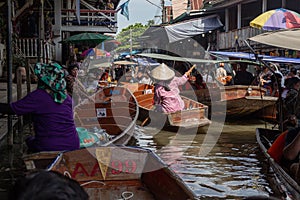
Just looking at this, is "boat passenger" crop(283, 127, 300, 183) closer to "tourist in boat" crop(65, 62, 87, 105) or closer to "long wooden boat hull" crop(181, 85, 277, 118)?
"tourist in boat" crop(65, 62, 87, 105)

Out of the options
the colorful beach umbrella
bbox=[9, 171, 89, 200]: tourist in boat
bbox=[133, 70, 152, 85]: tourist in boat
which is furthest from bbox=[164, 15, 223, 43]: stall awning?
bbox=[9, 171, 89, 200]: tourist in boat

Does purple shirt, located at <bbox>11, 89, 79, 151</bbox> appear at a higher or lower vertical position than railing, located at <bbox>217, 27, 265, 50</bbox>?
lower

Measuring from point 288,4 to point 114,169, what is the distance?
50.0 feet

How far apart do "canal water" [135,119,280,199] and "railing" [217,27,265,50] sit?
267 inches

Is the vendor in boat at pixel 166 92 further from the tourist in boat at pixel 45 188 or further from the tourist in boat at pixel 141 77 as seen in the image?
the tourist in boat at pixel 141 77

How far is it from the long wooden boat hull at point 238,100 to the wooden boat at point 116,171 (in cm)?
748

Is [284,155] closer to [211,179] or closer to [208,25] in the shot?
[211,179]

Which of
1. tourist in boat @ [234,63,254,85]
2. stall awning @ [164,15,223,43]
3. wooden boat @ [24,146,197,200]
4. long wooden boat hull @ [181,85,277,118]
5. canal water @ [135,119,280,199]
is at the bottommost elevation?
canal water @ [135,119,280,199]

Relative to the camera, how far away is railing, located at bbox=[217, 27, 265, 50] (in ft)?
58.7

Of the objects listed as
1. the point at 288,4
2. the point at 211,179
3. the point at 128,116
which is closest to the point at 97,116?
the point at 128,116

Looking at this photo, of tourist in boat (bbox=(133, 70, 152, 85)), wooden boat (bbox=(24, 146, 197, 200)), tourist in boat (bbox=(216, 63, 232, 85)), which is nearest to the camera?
wooden boat (bbox=(24, 146, 197, 200))

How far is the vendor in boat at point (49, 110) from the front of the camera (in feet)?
13.5

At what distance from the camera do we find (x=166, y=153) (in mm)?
8578

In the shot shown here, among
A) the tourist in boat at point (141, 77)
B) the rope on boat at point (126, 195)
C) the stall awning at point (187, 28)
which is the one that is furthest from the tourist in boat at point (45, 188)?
the tourist in boat at point (141, 77)
